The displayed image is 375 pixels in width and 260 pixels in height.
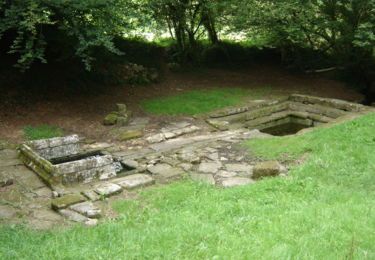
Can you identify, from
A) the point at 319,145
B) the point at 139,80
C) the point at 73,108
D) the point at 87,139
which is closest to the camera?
the point at 319,145

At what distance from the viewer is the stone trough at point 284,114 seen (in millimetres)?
10602

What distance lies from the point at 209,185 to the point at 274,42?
8.72 meters

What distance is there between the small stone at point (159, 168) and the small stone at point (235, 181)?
49.1 inches

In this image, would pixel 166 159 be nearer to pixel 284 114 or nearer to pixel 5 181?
pixel 5 181

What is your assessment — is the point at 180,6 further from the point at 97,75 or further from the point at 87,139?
the point at 87,139

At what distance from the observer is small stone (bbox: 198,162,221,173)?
695 cm

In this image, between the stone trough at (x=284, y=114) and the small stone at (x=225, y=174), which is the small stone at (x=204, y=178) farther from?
the stone trough at (x=284, y=114)

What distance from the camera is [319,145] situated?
7.37 m

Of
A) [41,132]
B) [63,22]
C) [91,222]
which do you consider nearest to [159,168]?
[91,222]

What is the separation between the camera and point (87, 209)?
5395 mm

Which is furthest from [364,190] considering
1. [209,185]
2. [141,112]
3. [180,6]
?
[180,6]

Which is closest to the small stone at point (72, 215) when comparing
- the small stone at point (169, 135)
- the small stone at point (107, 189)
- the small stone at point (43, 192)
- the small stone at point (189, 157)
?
the small stone at point (107, 189)

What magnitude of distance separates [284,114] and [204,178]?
18.2 feet

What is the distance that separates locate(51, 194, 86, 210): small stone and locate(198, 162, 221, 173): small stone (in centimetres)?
220
